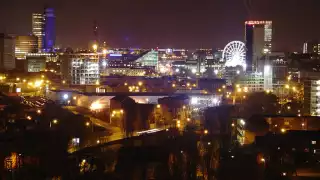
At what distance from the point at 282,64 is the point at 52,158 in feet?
47.3

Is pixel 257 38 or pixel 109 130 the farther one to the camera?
pixel 257 38

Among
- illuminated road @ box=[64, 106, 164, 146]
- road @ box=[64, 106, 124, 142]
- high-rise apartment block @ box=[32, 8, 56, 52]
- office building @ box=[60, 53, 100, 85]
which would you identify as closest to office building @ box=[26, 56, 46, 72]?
office building @ box=[60, 53, 100, 85]

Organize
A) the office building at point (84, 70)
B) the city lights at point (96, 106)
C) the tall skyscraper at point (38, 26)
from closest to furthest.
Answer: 1. the city lights at point (96, 106)
2. the office building at point (84, 70)
3. the tall skyscraper at point (38, 26)

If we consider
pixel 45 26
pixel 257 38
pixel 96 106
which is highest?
pixel 45 26

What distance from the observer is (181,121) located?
9.27 metres

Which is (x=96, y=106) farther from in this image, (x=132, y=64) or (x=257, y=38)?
(x=132, y=64)

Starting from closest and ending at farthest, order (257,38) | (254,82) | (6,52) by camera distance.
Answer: (254,82) < (6,52) < (257,38)

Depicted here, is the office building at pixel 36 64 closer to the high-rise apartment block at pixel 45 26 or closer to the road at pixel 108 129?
the high-rise apartment block at pixel 45 26

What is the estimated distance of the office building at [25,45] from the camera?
26.9 metres

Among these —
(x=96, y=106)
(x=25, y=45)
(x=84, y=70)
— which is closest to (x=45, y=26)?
(x=25, y=45)

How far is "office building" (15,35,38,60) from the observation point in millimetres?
26941

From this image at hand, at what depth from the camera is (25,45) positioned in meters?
27.7

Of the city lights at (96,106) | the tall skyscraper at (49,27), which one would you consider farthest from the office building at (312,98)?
the tall skyscraper at (49,27)

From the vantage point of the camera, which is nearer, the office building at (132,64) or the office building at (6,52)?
the office building at (6,52)
